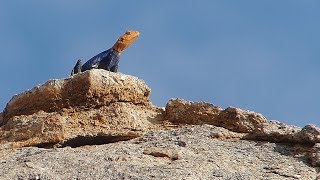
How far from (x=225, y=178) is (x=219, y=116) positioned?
3.53 m

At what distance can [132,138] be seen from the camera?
54.0ft

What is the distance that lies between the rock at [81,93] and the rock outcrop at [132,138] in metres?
0.02

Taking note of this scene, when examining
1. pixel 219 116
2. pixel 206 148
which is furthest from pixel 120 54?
pixel 206 148

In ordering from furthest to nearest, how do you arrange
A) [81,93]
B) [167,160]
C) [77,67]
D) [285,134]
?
[77,67], [81,93], [285,134], [167,160]

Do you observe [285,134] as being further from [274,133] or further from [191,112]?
[191,112]

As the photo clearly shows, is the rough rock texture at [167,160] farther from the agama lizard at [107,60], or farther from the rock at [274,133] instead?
the agama lizard at [107,60]

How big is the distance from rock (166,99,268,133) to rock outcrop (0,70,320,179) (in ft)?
0.07

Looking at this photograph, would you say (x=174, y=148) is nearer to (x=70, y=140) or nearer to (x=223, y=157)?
(x=223, y=157)

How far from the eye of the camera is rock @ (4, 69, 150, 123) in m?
17.4

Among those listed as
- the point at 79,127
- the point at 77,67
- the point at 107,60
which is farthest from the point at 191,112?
the point at 77,67

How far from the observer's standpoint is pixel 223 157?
48.7 feet

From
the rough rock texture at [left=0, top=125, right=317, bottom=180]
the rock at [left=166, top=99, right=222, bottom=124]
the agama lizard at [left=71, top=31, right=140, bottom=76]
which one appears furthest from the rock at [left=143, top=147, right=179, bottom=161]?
the agama lizard at [left=71, top=31, right=140, bottom=76]

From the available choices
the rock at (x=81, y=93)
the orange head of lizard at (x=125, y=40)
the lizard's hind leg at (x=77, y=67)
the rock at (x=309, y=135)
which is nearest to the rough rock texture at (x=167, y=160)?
the rock at (x=309, y=135)

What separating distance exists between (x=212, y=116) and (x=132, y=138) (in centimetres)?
181
